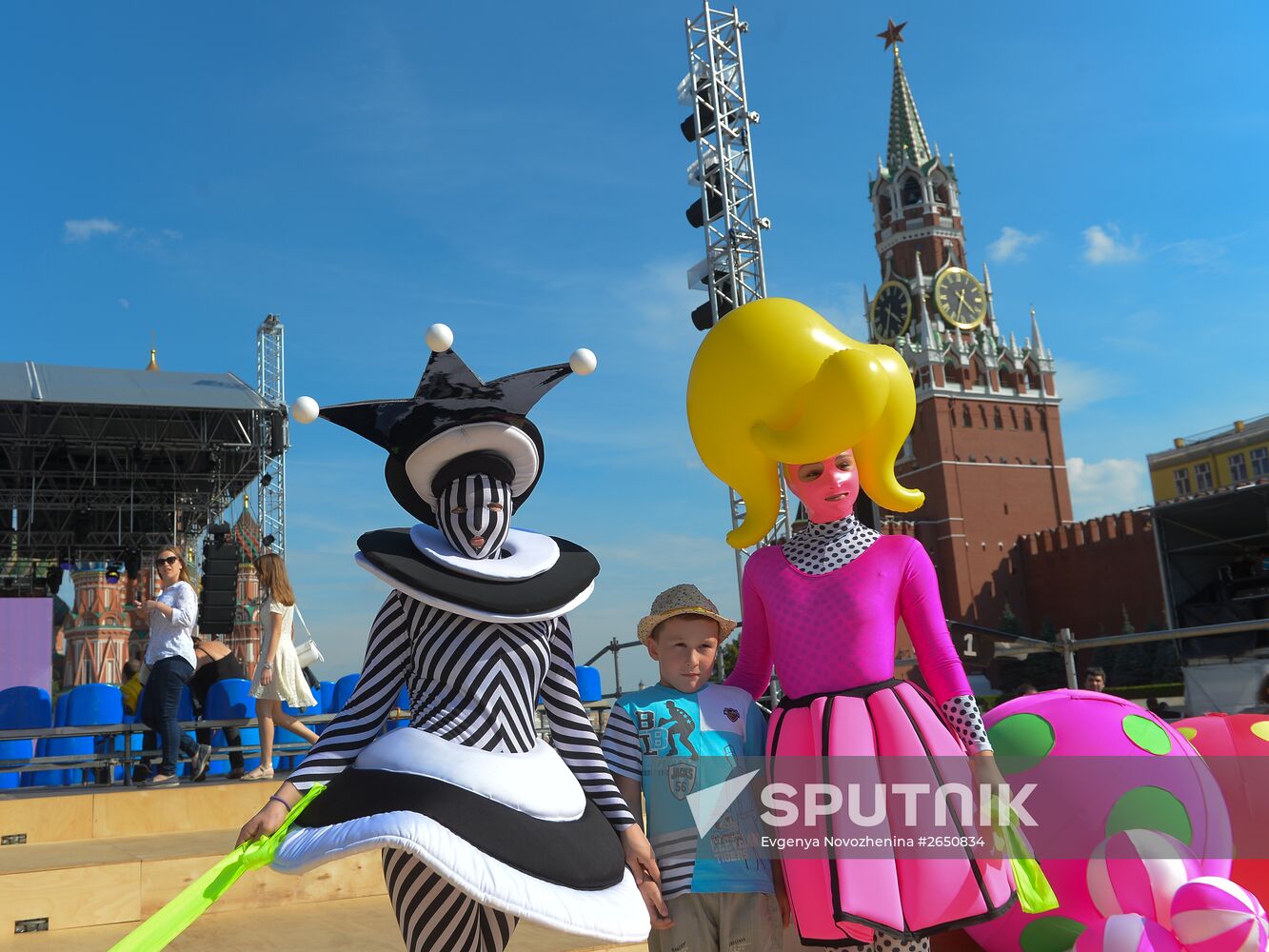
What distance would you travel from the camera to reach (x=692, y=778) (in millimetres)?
2605

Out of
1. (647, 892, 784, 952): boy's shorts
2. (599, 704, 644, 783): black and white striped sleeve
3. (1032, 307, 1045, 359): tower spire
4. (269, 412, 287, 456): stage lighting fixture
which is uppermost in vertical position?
(1032, 307, 1045, 359): tower spire

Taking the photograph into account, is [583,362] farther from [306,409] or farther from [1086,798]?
[1086,798]

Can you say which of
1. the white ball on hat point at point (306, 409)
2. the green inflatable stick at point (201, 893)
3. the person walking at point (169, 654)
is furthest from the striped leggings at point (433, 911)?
the person walking at point (169, 654)

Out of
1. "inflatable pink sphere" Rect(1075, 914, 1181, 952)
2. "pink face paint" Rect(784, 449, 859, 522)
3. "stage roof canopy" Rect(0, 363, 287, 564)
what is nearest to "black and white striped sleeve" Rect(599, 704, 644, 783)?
"pink face paint" Rect(784, 449, 859, 522)

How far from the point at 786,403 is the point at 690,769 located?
1.04 metres

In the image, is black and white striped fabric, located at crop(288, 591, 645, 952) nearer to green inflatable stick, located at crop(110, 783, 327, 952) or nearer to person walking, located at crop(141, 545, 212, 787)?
green inflatable stick, located at crop(110, 783, 327, 952)

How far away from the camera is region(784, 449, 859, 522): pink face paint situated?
2.80 metres

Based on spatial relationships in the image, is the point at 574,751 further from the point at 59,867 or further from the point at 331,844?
the point at 59,867

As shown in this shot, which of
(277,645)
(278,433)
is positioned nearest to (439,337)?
(277,645)

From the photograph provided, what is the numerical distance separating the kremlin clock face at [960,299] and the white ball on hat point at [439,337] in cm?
5897

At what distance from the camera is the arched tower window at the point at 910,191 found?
6178 centimetres

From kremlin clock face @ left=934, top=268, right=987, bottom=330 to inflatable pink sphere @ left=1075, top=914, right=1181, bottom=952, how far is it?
58510 millimetres

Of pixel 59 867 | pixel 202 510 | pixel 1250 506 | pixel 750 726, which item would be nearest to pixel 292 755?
pixel 59 867

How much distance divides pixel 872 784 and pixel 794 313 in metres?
1.33
